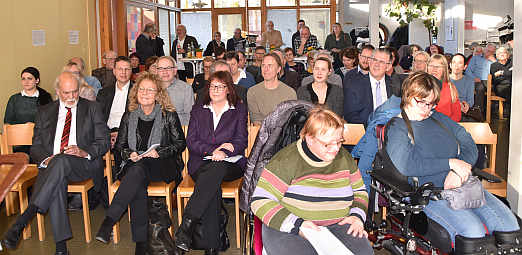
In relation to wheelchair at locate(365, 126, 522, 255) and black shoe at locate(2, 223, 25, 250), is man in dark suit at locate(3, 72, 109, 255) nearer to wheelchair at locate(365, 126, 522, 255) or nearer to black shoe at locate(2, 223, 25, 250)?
black shoe at locate(2, 223, 25, 250)

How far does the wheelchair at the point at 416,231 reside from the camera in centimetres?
294

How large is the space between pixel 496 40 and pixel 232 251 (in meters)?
14.2

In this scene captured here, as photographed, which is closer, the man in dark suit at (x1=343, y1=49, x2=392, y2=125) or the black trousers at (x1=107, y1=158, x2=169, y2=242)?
the black trousers at (x1=107, y1=158, x2=169, y2=242)

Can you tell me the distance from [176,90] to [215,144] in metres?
1.41

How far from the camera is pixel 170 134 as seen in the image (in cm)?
425

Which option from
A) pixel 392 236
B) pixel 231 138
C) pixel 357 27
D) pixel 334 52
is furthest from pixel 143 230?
pixel 357 27

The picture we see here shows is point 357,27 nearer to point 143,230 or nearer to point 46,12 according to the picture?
point 46,12

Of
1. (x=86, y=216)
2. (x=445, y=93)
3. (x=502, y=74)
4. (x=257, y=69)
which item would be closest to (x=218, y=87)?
(x=86, y=216)

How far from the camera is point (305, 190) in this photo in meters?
2.75

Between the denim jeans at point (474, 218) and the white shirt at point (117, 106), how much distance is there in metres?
3.32

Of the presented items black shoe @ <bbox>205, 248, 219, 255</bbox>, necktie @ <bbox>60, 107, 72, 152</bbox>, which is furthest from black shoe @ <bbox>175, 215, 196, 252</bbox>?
necktie @ <bbox>60, 107, 72, 152</bbox>

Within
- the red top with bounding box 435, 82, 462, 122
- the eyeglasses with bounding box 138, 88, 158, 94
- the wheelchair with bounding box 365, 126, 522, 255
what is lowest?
the wheelchair with bounding box 365, 126, 522, 255

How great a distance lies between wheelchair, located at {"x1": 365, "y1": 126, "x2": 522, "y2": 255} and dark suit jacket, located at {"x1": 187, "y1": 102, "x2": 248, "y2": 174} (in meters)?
1.12

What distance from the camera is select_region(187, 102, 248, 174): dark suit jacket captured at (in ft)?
13.5
